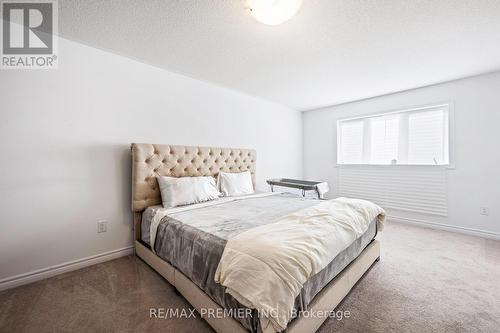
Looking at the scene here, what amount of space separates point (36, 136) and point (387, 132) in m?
4.92

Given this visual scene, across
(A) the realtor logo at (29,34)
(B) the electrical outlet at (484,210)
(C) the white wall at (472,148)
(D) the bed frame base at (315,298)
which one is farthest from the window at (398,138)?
(A) the realtor logo at (29,34)

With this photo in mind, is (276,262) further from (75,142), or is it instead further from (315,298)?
(75,142)

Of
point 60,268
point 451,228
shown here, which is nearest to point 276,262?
point 60,268

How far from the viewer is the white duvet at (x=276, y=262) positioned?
97 centimetres

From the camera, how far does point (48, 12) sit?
5.60 feet

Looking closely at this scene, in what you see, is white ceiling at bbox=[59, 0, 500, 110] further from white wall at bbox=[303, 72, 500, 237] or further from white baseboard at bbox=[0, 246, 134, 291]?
white baseboard at bbox=[0, 246, 134, 291]

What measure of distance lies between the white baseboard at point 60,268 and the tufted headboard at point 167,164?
1.76ft

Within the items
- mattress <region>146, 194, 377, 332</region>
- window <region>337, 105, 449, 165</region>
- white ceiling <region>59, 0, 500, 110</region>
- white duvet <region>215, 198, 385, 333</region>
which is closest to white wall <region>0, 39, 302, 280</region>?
white ceiling <region>59, 0, 500, 110</region>

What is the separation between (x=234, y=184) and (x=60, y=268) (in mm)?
2111

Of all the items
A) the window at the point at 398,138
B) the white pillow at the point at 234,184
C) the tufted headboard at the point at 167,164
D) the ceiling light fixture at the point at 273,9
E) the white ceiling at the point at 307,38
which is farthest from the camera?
the window at the point at 398,138

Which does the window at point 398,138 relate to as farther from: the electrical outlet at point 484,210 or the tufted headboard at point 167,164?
the tufted headboard at point 167,164

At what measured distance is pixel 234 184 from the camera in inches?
124

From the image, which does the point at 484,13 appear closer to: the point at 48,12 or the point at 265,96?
the point at 265,96

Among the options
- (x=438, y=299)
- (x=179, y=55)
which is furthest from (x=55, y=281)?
(x=438, y=299)
